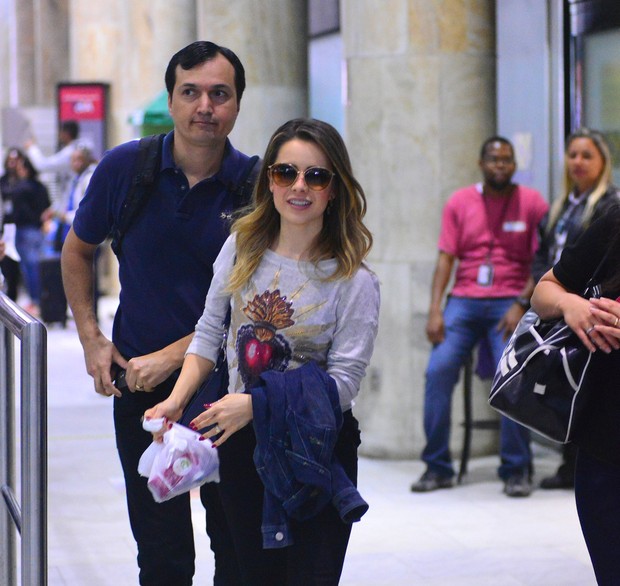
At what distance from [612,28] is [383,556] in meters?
3.54

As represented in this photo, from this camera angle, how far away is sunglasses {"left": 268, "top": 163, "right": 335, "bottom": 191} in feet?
11.0

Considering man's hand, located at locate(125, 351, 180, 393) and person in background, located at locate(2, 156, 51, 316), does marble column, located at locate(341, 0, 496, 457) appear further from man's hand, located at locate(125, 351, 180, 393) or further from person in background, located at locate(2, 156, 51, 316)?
person in background, located at locate(2, 156, 51, 316)

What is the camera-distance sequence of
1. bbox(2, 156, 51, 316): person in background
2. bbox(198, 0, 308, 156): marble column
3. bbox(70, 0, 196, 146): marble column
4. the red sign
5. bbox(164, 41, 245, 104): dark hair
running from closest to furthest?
bbox(164, 41, 245, 104): dark hair
bbox(198, 0, 308, 156): marble column
bbox(2, 156, 51, 316): person in background
bbox(70, 0, 196, 146): marble column
the red sign

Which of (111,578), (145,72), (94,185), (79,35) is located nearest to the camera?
(94,185)

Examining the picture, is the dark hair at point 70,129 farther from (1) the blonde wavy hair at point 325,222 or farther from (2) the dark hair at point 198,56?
(1) the blonde wavy hair at point 325,222

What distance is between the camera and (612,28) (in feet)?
25.0

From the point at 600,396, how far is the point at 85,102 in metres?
16.4

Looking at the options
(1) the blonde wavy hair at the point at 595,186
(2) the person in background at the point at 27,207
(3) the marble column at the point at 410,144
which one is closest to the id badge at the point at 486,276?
(1) the blonde wavy hair at the point at 595,186

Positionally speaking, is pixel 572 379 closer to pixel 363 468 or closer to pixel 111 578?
pixel 111 578

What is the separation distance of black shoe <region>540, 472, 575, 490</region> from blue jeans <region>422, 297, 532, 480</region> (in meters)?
0.12

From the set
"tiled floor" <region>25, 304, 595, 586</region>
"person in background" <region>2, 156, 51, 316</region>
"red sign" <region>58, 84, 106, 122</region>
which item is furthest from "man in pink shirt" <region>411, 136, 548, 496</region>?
"red sign" <region>58, 84, 106, 122</region>

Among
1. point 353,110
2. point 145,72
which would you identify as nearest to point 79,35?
point 145,72

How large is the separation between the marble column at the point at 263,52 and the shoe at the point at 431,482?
151 inches

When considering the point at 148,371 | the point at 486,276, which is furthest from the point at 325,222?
the point at 486,276
